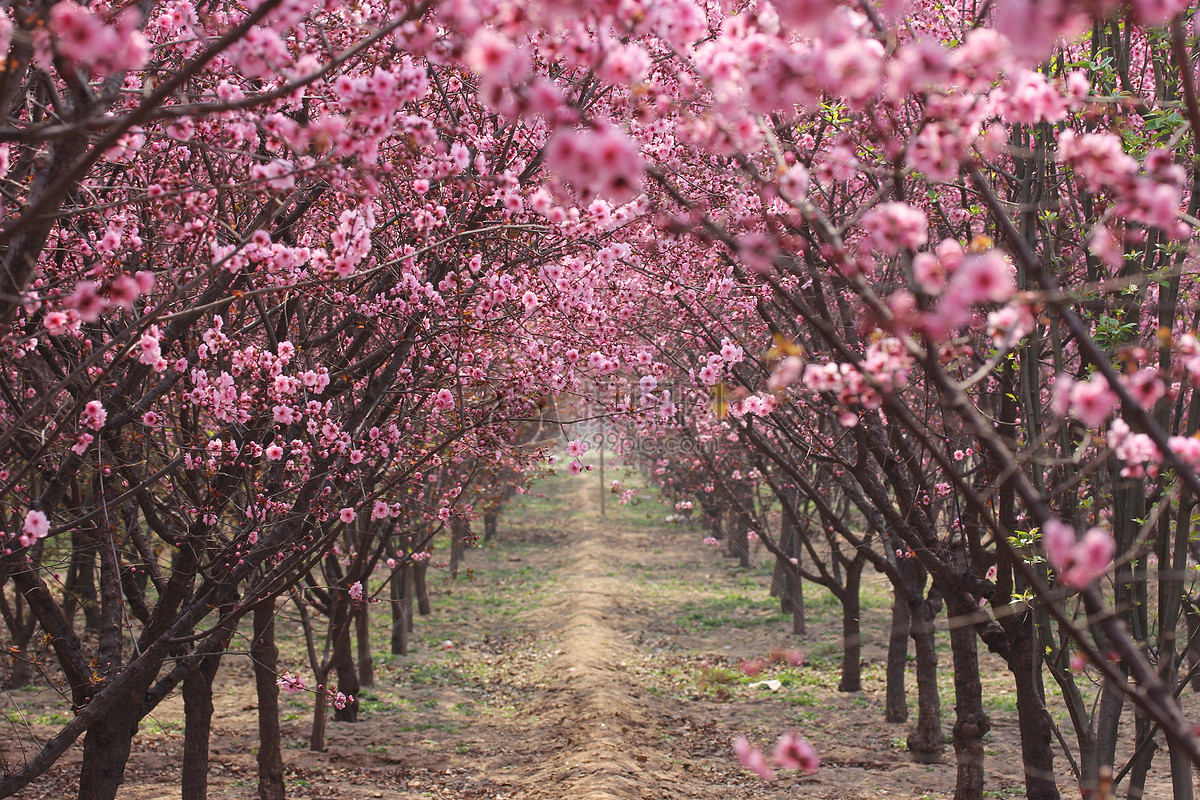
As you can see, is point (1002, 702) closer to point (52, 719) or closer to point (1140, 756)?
point (1140, 756)

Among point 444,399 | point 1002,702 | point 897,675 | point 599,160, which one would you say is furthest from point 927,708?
point 599,160

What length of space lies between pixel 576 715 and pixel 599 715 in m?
0.44

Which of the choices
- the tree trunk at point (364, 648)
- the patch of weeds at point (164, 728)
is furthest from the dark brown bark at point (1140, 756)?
the patch of weeds at point (164, 728)

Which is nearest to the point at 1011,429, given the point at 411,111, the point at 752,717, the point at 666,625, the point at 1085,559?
the point at 411,111

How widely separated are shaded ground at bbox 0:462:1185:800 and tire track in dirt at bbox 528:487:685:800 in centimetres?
4

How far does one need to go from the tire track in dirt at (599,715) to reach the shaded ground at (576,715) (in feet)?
0.13

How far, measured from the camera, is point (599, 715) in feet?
38.3

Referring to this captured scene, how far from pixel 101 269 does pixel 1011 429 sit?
233 inches

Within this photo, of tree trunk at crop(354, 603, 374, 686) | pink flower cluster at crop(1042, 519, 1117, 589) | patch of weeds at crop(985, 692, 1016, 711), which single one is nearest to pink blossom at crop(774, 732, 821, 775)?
pink flower cluster at crop(1042, 519, 1117, 589)

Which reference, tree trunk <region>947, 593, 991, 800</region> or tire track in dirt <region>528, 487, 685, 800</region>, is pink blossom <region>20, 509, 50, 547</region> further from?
tree trunk <region>947, 593, 991, 800</region>

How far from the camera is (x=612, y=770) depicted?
9508 millimetres

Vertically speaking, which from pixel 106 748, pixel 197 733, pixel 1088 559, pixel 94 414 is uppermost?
pixel 94 414

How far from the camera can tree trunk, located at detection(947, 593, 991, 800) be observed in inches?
308

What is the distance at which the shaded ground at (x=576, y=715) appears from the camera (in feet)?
31.9
